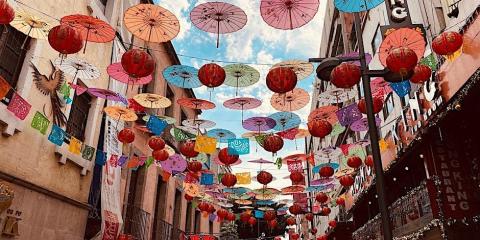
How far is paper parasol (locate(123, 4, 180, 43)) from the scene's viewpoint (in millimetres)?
8398

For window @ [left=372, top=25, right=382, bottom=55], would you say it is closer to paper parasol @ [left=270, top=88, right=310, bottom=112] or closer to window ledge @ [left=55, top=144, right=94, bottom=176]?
paper parasol @ [left=270, top=88, right=310, bottom=112]

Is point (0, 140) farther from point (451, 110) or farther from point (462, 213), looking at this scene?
point (462, 213)

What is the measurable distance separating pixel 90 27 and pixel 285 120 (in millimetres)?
7144

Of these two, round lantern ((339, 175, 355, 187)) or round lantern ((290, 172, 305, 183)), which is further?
round lantern ((339, 175, 355, 187))

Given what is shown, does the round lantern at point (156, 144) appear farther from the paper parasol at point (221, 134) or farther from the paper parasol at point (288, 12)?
the paper parasol at point (288, 12)

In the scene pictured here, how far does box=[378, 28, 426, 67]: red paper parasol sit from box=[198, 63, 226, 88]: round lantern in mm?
3970

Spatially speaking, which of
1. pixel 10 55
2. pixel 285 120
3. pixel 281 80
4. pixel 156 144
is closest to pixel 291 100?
pixel 285 120

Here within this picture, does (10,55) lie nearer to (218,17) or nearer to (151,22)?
(151,22)

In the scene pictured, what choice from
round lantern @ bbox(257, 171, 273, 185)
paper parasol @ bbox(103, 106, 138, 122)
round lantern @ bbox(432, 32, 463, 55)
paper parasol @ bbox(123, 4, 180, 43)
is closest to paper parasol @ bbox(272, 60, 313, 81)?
paper parasol @ bbox(123, 4, 180, 43)

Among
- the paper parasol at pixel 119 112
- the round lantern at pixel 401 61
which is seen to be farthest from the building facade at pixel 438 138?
the paper parasol at pixel 119 112

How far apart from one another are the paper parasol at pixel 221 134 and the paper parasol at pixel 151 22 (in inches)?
219

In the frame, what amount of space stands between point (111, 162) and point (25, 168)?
369 centimetres

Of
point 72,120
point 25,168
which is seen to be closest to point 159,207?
point 72,120

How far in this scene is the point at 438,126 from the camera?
7891 millimetres
